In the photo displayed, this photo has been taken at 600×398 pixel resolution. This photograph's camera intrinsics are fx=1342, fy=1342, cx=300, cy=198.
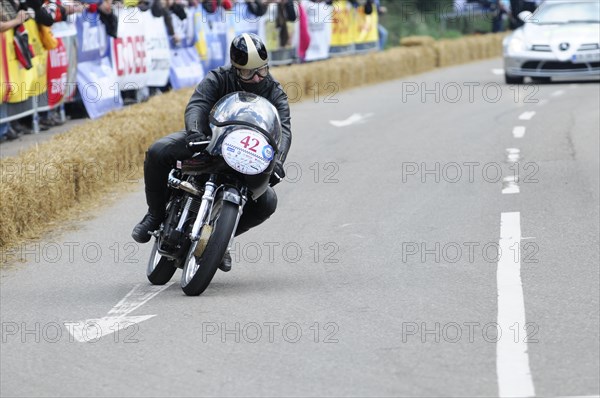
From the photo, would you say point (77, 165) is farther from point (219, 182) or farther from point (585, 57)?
point (585, 57)

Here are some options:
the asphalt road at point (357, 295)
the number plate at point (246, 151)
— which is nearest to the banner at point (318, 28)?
the asphalt road at point (357, 295)

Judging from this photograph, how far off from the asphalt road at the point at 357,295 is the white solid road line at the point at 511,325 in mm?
17

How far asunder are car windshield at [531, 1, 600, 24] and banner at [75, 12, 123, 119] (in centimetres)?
924

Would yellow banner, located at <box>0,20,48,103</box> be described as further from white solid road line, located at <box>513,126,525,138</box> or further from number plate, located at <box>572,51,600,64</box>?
number plate, located at <box>572,51,600,64</box>

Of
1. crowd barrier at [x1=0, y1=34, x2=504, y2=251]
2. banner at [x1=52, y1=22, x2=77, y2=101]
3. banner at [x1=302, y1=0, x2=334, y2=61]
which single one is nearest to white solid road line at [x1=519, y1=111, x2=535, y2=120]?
crowd barrier at [x1=0, y1=34, x2=504, y2=251]

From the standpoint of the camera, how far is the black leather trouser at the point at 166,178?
8.56 metres

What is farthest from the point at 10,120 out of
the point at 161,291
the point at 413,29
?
the point at 413,29

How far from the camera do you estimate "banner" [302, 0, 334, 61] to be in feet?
92.5

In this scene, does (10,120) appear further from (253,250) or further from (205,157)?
(205,157)

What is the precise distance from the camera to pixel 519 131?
17.4 metres

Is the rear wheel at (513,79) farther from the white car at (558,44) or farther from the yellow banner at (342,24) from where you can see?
the yellow banner at (342,24)

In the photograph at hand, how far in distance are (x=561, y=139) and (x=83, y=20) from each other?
6.55 meters

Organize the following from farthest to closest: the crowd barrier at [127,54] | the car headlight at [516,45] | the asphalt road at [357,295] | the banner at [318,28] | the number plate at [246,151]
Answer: the banner at [318,28] < the car headlight at [516,45] < the crowd barrier at [127,54] < the number plate at [246,151] < the asphalt road at [357,295]

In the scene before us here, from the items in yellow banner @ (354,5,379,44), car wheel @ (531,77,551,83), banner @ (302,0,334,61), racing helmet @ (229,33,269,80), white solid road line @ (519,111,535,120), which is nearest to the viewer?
racing helmet @ (229,33,269,80)
